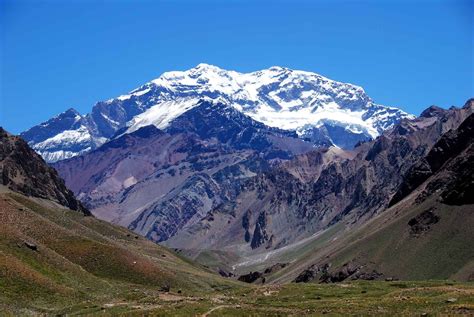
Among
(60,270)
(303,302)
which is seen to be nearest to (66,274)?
(60,270)

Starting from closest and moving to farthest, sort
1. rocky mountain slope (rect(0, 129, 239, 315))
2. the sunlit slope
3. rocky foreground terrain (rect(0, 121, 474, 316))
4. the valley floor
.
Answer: the valley floor, rocky foreground terrain (rect(0, 121, 474, 316)), rocky mountain slope (rect(0, 129, 239, 315)), the sunlit slope

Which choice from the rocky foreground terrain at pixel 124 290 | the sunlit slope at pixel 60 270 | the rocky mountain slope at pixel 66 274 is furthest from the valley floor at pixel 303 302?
the sunlit slope at pixel 60 270

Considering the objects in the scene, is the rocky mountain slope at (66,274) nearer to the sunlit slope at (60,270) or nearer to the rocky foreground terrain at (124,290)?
the sunlit slope at (60,270)

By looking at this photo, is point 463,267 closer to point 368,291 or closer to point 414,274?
point 414,274

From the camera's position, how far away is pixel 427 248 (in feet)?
632

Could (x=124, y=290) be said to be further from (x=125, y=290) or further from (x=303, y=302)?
(x=303, y=302)

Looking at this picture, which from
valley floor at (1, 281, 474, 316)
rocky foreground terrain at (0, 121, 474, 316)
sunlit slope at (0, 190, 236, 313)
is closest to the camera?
valley floor at (1, 281, 474, 316)

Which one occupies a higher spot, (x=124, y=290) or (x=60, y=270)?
(x=60, y=270)

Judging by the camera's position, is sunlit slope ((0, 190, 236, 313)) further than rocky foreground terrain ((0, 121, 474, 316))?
Yes

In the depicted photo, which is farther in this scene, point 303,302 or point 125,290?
point 125,290

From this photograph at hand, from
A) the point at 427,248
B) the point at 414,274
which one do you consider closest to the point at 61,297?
the point at 414,274

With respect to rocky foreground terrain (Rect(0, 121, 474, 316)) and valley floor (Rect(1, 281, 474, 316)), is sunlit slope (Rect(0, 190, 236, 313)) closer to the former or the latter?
rocky foreground terrain (Rect(0, 121, 474, 316))

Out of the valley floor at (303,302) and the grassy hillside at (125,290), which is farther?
the grassy hillside at (125,290)

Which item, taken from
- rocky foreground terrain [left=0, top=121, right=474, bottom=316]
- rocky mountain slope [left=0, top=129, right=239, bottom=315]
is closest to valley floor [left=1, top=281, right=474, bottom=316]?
rocky foreground terrain [left=0, top=121, right=474, bottom=316]
